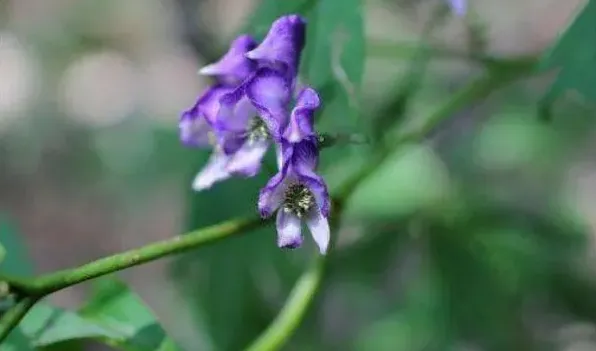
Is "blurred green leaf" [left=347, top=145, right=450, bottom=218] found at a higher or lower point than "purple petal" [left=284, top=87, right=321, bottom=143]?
lower

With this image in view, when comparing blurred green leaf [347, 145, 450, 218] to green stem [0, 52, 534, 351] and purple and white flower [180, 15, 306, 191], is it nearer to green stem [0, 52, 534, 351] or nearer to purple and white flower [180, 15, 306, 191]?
green stem [0, 52, 534, 351]

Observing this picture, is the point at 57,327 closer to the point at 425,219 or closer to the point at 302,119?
the point at 302,119

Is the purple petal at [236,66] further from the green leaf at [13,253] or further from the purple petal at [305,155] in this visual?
the green leaf at [13,253]

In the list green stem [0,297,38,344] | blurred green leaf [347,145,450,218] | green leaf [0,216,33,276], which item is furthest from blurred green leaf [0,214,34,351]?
blurred green leaf [347,145,450,218]

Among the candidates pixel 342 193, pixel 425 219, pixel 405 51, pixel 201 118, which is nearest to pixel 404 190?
pixel 425 219

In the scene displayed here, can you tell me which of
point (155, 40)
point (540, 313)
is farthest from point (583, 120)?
point (155, 40)

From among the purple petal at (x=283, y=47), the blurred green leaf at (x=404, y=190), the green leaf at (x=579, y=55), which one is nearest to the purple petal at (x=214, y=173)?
the purple petal at (x=283, y=47)

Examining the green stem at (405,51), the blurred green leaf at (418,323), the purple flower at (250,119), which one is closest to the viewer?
the purple flower at (250,119)
